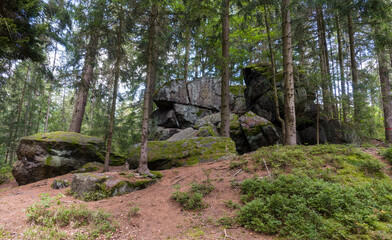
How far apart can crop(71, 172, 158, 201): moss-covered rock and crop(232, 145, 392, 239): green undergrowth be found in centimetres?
391

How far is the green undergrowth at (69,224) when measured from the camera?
3.51 meters

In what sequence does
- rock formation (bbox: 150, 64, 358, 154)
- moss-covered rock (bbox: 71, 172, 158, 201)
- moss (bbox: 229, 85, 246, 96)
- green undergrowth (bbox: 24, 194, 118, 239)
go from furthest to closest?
moss (bbox: 229, 85, 246, 96), rock formation (bbox: 150, 64, 358, 154), moss-covered rock (bbox: 71, 172, 158, 201), green undergrowth (bbox: 24, 194, 118, 239)

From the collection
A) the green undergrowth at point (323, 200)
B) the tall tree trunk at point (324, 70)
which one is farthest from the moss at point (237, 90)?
the green undergrowth at point (323, 200)

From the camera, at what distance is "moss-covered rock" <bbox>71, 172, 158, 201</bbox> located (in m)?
5.90

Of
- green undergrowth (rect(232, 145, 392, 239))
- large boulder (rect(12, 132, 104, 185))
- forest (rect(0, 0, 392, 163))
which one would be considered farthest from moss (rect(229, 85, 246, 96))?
large boulder (rect(12, 132, 104, 185))

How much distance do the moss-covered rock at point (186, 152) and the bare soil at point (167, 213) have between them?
1.52 m

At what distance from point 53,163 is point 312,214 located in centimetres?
1156

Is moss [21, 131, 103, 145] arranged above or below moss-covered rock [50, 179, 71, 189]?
above

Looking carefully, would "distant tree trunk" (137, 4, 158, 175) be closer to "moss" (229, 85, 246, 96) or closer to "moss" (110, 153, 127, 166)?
"moss" (110, 153, 127, 166)

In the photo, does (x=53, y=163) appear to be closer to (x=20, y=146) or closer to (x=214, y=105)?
(x=20, y=146)

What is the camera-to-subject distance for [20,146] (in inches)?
383

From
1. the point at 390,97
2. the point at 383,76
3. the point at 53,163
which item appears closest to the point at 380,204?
the point at 390,97

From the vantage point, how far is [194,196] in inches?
192

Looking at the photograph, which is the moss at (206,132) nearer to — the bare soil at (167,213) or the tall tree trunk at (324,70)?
the bare soil at (167,213)
